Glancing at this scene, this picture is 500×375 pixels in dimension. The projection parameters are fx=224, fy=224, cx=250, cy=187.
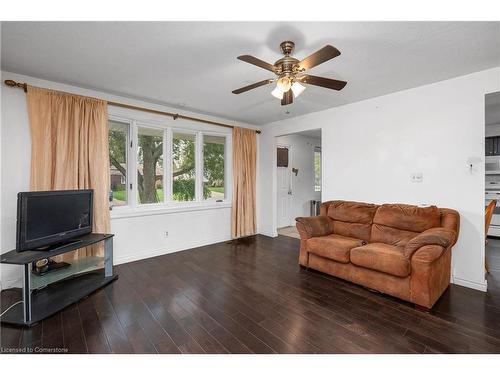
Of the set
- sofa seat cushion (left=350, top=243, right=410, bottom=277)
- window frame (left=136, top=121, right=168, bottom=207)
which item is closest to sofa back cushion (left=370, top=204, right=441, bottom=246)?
sofa seat cushion (left=350, top=243, right=410, bottom=277)

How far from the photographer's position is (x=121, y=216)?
3.40 meters

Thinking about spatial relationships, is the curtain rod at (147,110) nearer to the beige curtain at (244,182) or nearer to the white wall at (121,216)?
the white wall at (121,216)

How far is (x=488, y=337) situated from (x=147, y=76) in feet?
13.5

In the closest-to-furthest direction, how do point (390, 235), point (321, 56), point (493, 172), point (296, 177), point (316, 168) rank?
point (321, 56) < point (390, 235) < point (493, 172) < point (296, 177) < point (316, 168)

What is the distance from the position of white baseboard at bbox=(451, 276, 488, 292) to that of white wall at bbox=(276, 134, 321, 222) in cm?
357

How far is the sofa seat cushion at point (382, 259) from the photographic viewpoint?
2.22 meters

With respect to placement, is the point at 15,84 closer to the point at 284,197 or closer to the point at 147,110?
the point at 147,110

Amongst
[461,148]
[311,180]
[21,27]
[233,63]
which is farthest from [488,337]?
[311,180]

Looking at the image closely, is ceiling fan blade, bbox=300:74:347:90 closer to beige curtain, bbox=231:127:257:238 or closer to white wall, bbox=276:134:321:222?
beige curtain, bbox=231:127:257:238

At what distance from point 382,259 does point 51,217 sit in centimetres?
353

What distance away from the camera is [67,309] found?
7.13 feet

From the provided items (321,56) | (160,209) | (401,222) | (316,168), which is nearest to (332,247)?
(401,222)

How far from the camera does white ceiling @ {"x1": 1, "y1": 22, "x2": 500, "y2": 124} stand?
180 centimetres
